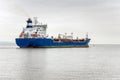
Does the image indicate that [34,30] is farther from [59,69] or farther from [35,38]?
[59,69]

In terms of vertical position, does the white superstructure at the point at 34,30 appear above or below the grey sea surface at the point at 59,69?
above

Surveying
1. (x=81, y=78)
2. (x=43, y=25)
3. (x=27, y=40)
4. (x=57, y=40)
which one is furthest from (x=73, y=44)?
(x=81, y=78)

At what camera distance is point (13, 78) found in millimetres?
28234

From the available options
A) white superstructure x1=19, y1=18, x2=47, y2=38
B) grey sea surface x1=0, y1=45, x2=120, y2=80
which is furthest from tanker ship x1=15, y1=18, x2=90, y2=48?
grey sea surface x1=0, y1=45, x2=120, y2=80

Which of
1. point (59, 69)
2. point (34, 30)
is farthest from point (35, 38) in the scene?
point (59, 69)

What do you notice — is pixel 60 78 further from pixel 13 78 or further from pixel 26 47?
pixel 26 47

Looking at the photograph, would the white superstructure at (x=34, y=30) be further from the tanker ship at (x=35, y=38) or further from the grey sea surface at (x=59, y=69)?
the grey sea surface at (x=59, y=69)

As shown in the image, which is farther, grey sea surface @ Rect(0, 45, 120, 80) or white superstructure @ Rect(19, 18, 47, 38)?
white superstructure @ Rect(19, 18, 47, 38)

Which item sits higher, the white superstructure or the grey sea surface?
the white superstructure

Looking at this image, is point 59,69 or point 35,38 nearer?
point 59,69

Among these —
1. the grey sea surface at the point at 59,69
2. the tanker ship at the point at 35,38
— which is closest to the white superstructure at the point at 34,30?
the tanker ship at the point at 35,38

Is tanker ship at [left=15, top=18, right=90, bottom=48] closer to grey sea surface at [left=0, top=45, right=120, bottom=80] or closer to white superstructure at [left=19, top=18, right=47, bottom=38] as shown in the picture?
white superstructure at [left=19, top=18, right=47, bottom=38]

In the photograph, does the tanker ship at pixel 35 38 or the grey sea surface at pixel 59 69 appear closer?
the grey sea surface at pixel 59 69

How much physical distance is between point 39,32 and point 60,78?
89.7 meters
